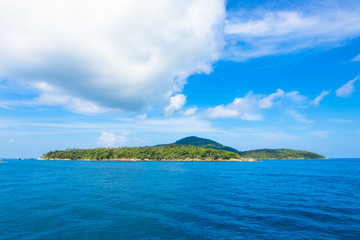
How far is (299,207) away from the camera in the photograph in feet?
111

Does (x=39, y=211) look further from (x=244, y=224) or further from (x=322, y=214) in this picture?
(x=322, y=214)

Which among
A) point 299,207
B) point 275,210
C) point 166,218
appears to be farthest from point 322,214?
point 166,218

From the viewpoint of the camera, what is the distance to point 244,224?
25.0 meters

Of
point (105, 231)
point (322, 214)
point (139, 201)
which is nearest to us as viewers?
point (105, 231)

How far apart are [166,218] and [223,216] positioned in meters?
8.56

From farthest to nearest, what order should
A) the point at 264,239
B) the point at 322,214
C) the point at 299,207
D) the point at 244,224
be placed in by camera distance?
1. the point at 299,207
2. the point at 322,214
3. the point at 244,224
4. the point at 264,239

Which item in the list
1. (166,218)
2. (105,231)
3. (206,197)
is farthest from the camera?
(206,197)

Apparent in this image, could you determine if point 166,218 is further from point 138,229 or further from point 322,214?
point 322,214

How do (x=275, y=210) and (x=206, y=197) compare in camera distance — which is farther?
(x=206, y=197)

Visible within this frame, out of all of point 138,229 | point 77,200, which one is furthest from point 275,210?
point 77,200

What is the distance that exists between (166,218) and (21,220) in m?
20.3

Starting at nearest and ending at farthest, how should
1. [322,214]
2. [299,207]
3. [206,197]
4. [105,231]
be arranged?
[105,231] → [322,214] → [299,207] → [206,197]

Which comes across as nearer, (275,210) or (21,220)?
(21,220)

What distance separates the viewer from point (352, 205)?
3575 centimetres
